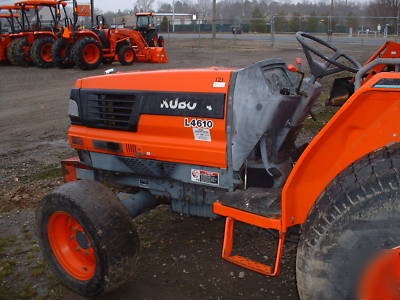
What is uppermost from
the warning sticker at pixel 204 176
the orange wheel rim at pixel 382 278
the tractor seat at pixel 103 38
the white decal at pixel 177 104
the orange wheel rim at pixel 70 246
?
the tractor seat at pixel 103 38

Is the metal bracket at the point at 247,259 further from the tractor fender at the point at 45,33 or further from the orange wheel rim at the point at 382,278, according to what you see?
the tractor fender at the point at 45,33

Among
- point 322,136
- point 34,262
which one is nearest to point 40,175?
point 34,262

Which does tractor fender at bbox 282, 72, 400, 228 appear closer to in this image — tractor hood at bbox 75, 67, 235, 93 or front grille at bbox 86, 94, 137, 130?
tractor hood at bbox 75, 67, 235, 93

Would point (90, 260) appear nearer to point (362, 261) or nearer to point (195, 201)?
point (195, 201)

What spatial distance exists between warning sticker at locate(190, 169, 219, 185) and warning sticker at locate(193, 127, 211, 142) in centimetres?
22

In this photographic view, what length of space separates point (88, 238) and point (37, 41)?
14651 mm

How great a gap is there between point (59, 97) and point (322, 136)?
9689 millimetres

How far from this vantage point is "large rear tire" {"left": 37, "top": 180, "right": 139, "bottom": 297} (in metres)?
2.78

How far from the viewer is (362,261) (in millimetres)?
1923

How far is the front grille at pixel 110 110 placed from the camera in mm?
3227

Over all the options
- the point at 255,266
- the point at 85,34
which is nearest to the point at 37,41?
the point at 85,34

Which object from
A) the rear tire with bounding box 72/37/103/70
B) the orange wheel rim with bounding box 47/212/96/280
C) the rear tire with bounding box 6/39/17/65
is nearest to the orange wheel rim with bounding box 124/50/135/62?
the rear tire with bounding box 72/37/103/70

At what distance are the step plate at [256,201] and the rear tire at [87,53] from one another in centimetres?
1326

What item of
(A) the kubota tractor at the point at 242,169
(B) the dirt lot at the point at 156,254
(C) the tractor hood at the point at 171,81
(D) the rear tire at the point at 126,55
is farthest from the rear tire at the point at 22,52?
(C) the tractor hood at the point at 171,81
